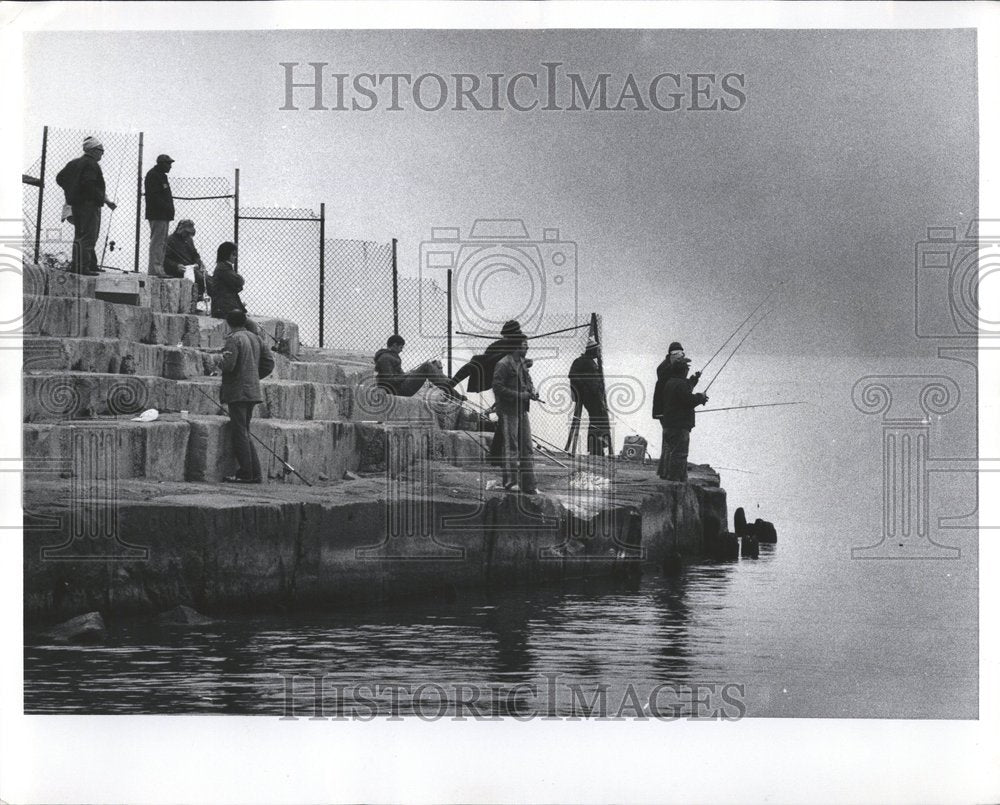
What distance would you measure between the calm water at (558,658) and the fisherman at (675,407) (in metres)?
1.88

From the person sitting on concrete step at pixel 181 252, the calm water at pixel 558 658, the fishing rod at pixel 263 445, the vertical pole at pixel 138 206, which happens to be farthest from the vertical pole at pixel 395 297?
the calm water at pixel 558 658

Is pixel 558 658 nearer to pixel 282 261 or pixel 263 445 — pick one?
pixel 263 445

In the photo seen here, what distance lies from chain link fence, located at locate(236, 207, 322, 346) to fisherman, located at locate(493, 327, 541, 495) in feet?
6.23

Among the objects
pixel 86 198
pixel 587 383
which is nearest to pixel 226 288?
pixel 86 198

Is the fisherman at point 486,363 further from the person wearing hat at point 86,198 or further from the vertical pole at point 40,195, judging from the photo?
the vertical pole at point 40,195

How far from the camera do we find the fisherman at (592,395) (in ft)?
42.0

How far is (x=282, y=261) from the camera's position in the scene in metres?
13.9

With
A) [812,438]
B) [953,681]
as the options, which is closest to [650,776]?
[953,681]

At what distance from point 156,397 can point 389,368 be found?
81.0 inches

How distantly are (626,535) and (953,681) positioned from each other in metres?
4.09

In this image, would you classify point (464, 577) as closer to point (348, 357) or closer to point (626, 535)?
point (626, 535)

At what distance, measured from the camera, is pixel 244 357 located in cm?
1248

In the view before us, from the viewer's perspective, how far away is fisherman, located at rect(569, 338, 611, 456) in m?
12.8

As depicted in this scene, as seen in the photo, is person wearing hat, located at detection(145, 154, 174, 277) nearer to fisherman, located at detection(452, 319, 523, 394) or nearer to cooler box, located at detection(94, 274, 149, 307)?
cooler box, located at detection(94, 274, 149, 307)
